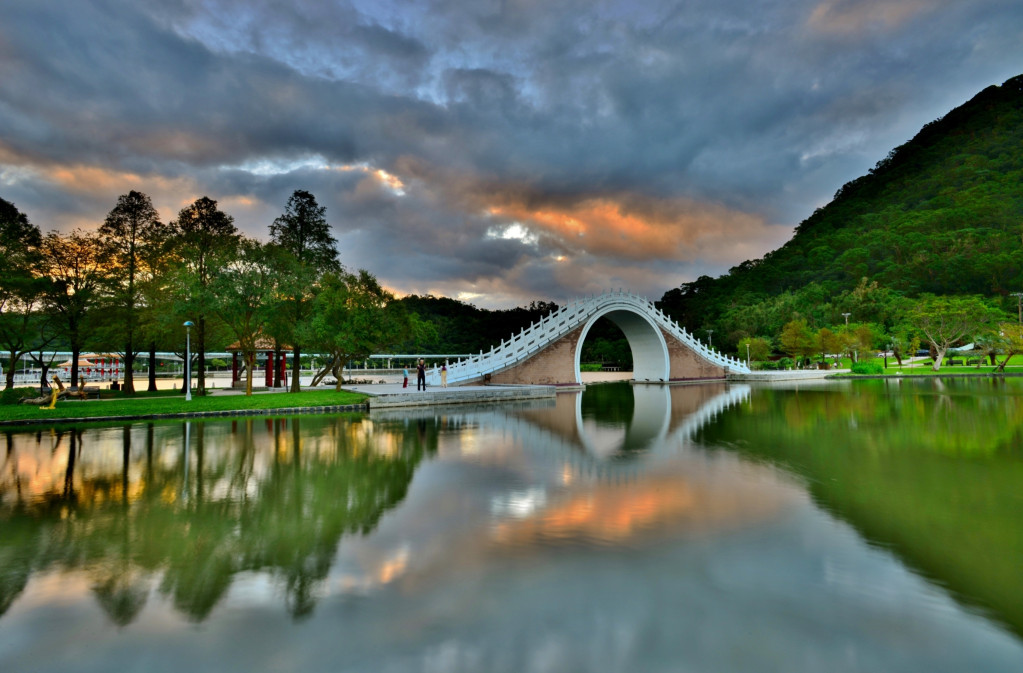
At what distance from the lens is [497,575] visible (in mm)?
4777

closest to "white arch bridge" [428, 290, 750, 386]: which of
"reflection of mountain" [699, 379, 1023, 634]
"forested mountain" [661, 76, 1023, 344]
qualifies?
"reflection of mountain" [699, 379, 1023, 634]

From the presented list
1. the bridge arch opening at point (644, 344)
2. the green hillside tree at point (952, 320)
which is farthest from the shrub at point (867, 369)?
the bridge arch opening at point (644, 344)

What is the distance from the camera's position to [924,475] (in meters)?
8.56

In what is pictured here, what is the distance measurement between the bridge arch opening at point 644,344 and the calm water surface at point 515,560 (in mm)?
30519

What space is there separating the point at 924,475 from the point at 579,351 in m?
27.2

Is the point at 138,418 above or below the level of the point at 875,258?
below

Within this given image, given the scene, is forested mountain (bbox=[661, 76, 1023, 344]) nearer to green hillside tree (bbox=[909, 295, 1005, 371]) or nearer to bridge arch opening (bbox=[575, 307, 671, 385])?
green hillside tree (bbox=[909, 295, 1005, 371])

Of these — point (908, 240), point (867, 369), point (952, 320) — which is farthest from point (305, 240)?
point (908, 240)

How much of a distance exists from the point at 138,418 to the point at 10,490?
1048cm

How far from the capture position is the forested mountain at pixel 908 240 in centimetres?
6969

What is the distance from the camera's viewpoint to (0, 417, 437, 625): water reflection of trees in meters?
4.79

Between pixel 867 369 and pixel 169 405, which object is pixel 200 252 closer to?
pixel 169 405

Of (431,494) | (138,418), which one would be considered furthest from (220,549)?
(138,418)

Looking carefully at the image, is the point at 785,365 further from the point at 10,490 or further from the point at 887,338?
the point at 10,490
